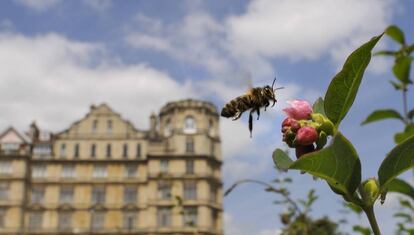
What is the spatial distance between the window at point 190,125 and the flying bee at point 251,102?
54672 millimetres

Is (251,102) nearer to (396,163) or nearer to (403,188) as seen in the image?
(403,188)

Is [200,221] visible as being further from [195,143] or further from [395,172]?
[395,172]

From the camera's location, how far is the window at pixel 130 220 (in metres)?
55.6

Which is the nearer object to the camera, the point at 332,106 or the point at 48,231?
the point at 332,106

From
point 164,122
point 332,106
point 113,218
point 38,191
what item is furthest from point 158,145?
point 332,106

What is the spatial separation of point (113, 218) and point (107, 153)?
21.2 feet

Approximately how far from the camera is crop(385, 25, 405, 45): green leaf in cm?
423

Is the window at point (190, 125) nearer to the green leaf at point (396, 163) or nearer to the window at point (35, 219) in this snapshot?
the window at point (35, 219)

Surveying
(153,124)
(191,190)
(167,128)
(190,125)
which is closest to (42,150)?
(153,124)

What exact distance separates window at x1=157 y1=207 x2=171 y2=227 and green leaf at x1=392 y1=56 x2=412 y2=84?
172ft

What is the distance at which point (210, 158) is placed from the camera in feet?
189

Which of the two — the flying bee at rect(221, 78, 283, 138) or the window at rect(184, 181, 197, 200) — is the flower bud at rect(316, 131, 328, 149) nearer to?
the flying bee at rect(221, 78, 283, 138)

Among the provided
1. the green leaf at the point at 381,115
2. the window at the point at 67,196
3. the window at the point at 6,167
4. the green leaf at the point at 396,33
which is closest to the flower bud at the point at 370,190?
the green leaf at the point at 381,115

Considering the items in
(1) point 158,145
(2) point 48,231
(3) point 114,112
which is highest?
(3) point 114,112
